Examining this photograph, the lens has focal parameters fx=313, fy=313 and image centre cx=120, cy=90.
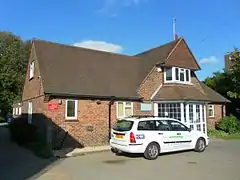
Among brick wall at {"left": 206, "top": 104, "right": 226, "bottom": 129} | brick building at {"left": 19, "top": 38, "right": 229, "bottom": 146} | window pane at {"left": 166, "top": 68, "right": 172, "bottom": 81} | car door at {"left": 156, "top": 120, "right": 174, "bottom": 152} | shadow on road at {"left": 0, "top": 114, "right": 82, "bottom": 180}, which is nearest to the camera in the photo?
shadow on road at {"left": 0, "top": 114, "right": 82, "bottom": 180}

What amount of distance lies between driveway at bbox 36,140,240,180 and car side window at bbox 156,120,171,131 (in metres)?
1.28

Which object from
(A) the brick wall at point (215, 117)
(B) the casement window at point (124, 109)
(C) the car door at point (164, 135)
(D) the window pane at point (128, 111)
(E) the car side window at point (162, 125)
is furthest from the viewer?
(A) the brick wall at point (215, 117)

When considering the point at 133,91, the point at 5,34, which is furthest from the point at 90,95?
the point at 5,34

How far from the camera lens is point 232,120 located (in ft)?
85.9

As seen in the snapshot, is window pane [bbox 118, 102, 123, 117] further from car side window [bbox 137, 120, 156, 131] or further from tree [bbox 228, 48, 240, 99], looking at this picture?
tree [bbox 228, 48, 240, 99]

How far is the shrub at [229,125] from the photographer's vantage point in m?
25.7

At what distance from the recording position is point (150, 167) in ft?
38.8

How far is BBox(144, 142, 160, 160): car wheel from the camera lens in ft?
45.3

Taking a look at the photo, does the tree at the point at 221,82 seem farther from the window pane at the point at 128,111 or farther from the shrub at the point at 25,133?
the shrub at the point at 25,133

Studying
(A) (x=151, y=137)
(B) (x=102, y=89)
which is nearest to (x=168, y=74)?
(B) (x=102, y=89)

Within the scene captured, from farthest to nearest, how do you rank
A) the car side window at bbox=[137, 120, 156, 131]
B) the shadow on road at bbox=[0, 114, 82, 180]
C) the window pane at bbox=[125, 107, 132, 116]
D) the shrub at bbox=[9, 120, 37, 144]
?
the window pane at bbox=[125, 107, 132, 116] < the shrub at bbox=[9, 120, 37, 144] < the car side window at bbox=[137, 120, 156, 131] < the shadow on road at bbox=[0, 114, 82, 180]

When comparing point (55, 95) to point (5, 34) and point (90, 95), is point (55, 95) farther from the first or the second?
point (5, 34)

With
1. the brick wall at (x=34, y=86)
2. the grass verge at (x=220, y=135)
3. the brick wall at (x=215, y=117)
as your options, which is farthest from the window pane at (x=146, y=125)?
the brick wall at (x=215, y=117)

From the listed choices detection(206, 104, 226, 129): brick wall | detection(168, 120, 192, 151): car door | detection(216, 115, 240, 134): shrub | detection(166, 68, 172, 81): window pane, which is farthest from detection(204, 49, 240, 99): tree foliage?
detection(168, 120, 192, 151): car door
